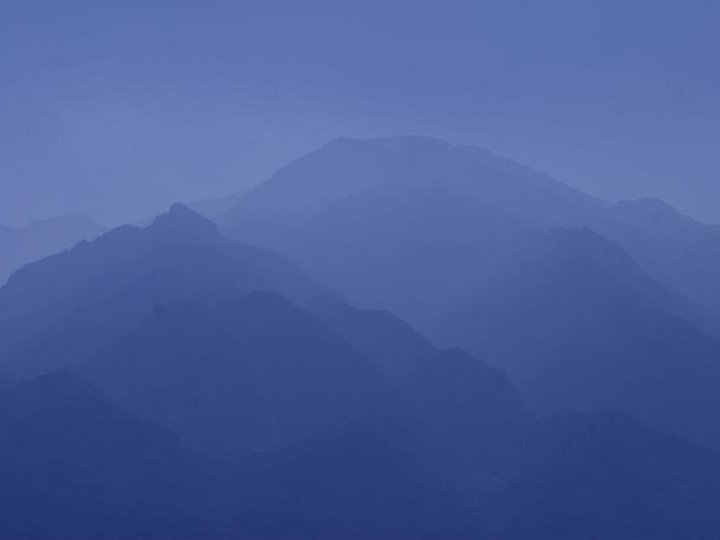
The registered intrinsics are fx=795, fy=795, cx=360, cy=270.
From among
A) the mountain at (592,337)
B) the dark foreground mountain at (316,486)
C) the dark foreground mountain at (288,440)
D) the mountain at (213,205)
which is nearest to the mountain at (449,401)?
the dark foreground mountain at (288,440)

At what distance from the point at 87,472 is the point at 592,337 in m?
33.1

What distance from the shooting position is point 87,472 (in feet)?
109

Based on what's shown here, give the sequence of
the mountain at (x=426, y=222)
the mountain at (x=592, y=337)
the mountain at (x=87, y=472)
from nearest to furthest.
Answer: the mountain at (x=87, y=472) → the mountain at (x=592, y=337) → the mountain at (x=426, y=222)

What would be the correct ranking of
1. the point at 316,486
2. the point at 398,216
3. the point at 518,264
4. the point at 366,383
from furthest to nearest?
the point at 398,216 → the point at 518,264 → the point at 366,383 → the point at 316,486

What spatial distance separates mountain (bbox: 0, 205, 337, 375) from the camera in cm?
5006

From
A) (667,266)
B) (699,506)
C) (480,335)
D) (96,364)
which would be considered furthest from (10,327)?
(667,266)

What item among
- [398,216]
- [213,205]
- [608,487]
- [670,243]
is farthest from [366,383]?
[213,205]

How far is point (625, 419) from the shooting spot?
40.0 m

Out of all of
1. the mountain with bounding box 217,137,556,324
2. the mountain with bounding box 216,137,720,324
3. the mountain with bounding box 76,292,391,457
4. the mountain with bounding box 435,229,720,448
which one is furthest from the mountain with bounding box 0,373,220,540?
the mountain with bounding box 216,137,720,324

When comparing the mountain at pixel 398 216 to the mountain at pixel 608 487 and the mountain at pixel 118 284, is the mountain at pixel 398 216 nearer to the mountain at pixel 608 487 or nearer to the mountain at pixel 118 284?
the mountain at pixel 118 284

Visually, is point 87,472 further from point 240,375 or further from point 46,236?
point 46,236

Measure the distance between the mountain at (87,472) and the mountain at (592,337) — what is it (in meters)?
24.0

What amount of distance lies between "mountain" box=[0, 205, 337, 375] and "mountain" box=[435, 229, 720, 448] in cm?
1350

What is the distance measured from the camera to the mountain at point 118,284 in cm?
5006
